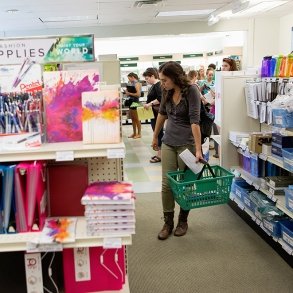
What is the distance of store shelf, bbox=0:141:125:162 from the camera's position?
174 cm

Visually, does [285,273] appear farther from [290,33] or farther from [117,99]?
[290,33]

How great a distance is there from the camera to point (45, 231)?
1800 millimetres

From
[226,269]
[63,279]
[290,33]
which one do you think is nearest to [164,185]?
[226,269]

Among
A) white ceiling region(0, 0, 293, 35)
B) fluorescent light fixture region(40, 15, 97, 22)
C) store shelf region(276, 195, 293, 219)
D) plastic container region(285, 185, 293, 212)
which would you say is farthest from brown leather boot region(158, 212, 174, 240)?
fluorescent light fixture region(40, 15, 97, 22)

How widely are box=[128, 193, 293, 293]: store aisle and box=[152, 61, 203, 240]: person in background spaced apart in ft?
0.91

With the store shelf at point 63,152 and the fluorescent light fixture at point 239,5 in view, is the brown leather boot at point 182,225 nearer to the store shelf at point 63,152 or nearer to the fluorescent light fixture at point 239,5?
the store shelf at point 63,152

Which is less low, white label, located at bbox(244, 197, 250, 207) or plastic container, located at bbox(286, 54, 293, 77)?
plastic container, located at bbox(286, 54, 293, 77)

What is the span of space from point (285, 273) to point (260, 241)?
23.5 inches

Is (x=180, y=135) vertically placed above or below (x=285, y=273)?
above

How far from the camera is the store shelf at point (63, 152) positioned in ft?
5.71

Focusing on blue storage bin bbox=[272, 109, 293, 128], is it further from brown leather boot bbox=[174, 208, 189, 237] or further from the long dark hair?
brown leather boot bbox=[174, 208, 189, 237]

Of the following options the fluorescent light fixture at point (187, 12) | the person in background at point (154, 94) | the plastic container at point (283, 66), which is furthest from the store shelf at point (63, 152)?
the fluorescent light fixture at point (187, 12)

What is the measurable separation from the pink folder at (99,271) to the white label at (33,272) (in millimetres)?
125

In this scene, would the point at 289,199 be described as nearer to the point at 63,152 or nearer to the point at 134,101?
the point at 63,152
